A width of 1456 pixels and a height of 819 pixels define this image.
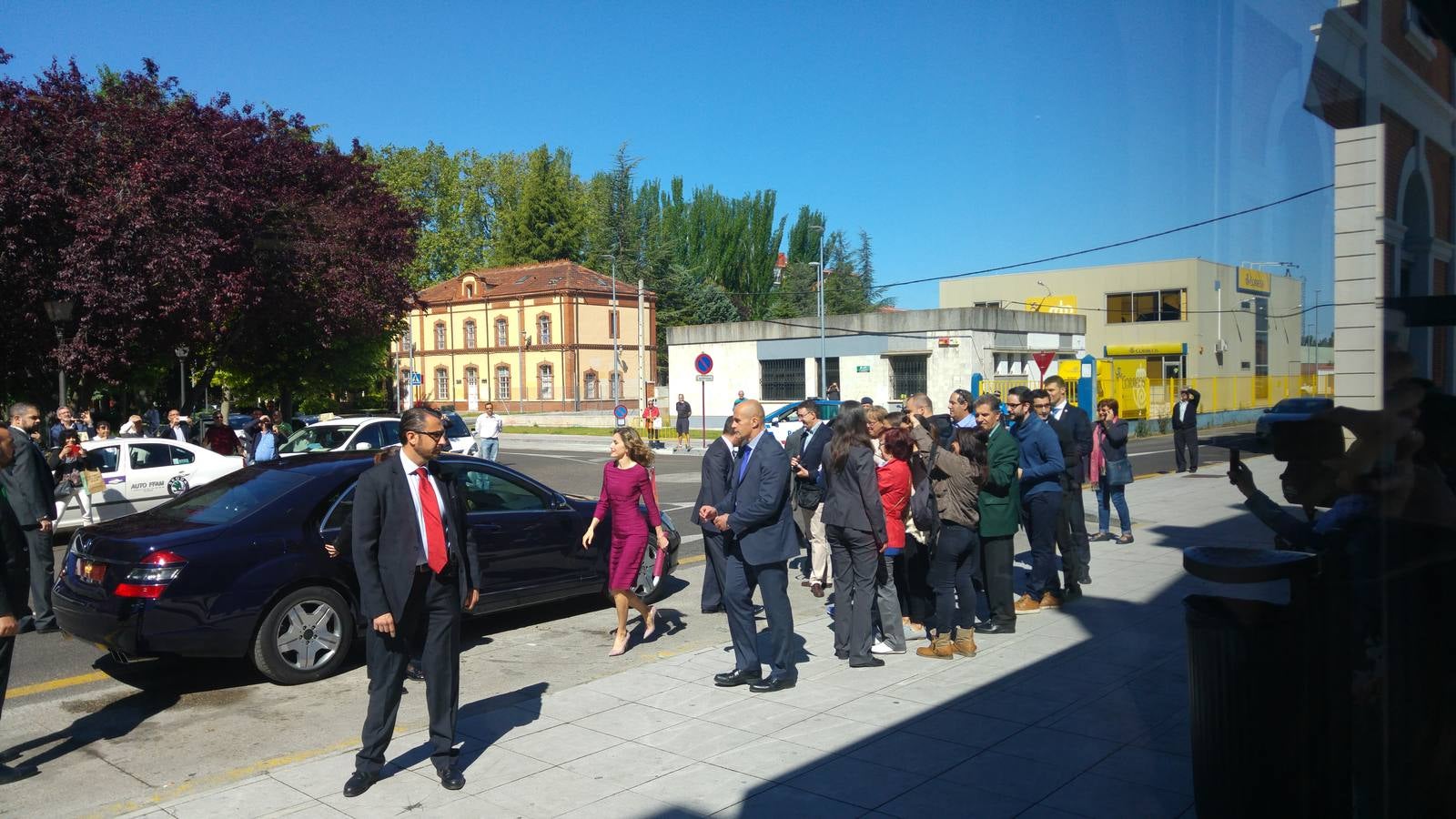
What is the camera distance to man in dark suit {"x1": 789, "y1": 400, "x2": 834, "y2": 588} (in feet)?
32.8

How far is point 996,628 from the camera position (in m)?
8.10

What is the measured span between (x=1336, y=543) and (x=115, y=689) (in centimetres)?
→ 735

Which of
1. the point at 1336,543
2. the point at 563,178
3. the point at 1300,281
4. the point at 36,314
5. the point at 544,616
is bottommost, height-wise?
the point at 544,616

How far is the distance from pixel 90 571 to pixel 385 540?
304 cm

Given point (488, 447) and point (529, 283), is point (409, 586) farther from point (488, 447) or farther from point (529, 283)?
point (529, 283)

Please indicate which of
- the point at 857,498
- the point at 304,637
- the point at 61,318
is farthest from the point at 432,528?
the point at 61,318

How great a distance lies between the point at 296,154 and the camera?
86.7 feet

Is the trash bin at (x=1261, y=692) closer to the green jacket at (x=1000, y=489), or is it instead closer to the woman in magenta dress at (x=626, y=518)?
the green jacket at (x=1000, y=489)

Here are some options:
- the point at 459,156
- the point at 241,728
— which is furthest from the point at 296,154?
the point at 459,156

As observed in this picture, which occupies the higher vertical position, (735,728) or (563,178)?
(563,178)

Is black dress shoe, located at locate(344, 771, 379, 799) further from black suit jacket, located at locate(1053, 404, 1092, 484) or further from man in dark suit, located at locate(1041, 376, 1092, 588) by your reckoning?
black suit jacket, located at locate(1053, 404, 1092, 484)

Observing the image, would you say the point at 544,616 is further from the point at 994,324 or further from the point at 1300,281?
the point at 994,324

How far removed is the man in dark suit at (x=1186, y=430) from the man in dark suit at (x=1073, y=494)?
5925 mm

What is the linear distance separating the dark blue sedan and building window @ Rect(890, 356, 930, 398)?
33.8 meters
